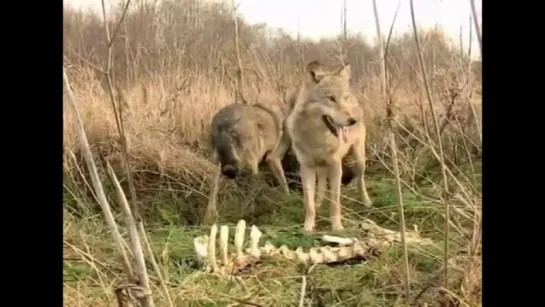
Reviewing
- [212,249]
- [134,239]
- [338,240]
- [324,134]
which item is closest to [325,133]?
[324,134]

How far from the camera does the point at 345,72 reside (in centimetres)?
202

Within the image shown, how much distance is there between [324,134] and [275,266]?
0.36 m

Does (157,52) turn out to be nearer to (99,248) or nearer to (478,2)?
(99,248)

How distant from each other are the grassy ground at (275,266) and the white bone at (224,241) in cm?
2

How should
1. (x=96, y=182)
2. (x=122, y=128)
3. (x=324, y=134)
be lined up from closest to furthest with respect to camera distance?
1. (x=96, y=182)
2. (x=122, y=128)
3. (x=324, y=134)

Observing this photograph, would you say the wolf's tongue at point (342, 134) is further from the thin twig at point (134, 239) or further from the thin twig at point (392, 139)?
the thin twig at point (134, 239)

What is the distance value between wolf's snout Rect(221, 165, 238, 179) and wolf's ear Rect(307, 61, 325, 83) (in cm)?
30

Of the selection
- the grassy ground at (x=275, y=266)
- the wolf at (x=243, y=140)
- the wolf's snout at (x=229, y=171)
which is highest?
the wolf at (x=243, y=140)

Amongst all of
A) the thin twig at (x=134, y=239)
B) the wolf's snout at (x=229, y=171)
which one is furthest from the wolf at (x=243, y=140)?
the thin twig at (x=134, y=239)

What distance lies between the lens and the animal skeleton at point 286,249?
1.96 m

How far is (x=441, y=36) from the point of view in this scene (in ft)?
6.56

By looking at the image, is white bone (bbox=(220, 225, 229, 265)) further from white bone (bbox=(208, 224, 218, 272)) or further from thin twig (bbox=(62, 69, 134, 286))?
thin twig (bbox=(62, 69, 134, 286))

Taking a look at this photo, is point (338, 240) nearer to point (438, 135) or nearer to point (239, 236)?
point (239, 236)
